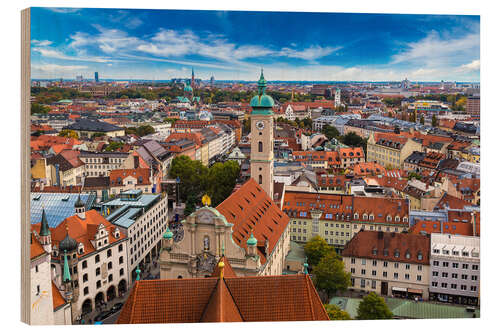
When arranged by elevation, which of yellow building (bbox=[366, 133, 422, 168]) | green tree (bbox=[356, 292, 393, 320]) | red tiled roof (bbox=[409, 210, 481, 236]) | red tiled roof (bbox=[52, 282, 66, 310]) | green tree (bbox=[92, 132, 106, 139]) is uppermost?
green tree (bbox=[92, 132, 106, 139])

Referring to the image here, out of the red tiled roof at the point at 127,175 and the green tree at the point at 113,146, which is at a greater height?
the green tree at the point at 113,146

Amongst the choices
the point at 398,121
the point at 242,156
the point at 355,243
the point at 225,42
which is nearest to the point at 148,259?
the point at 355,243

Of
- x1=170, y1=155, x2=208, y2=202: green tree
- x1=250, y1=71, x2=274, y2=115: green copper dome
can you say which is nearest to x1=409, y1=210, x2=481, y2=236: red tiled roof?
x1=250, y1=71, x2=274, y2=115: green copper dome

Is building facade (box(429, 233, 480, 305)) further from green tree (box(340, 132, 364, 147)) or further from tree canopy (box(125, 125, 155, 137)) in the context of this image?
tree canopy (box(125, 125, 155, 137))

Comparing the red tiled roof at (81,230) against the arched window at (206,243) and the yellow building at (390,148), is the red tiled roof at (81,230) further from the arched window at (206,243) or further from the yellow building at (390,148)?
the yellow building at (390,148)

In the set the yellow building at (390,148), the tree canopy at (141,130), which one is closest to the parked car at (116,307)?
the yellow building at (390,148)

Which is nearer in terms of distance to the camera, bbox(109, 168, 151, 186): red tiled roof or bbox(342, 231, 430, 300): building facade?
bbox(342, 231, 430, 300): building facade
